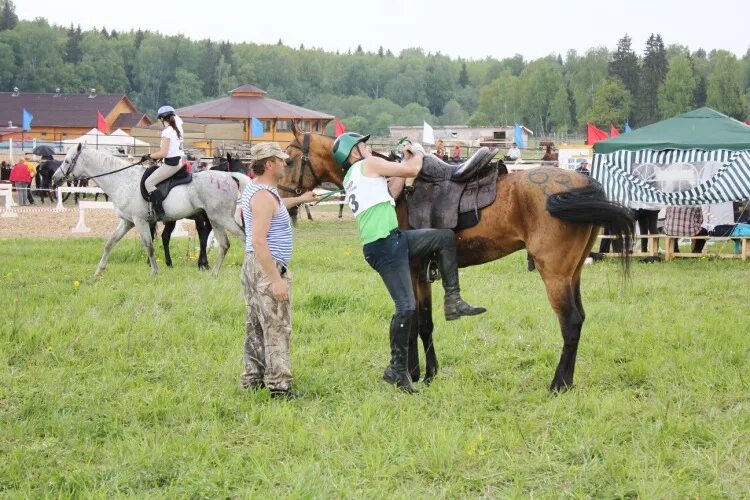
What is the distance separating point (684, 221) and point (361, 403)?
11.7 meters

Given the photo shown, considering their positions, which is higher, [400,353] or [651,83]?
[651,83]

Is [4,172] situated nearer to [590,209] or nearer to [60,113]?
[590,209]

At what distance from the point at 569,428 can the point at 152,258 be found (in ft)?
29.2

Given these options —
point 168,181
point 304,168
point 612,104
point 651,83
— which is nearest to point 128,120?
point 612,104

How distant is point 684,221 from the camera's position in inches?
643

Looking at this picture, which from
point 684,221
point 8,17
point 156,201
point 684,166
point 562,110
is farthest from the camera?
point 8,17

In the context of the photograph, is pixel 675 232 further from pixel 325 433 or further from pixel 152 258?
pixel 325 433

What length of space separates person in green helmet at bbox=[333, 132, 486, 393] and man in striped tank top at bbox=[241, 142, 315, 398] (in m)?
0.59

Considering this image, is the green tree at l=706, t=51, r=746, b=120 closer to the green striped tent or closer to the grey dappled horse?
the green striped tent

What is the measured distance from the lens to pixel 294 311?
979 centimetres

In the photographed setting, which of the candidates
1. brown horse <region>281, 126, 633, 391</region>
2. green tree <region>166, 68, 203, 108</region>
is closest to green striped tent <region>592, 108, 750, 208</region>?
brown horse <region>281, 126, 633, 391</region>

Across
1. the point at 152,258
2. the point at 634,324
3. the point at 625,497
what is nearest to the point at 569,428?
the point at 625,497

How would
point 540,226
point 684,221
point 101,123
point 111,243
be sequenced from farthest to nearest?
point 101,123 → point 684,221 → point 111,243 → point 540,226

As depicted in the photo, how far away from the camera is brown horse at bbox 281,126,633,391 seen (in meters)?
6.86
